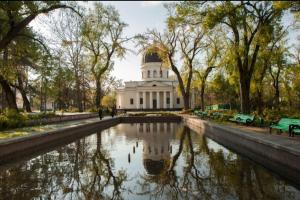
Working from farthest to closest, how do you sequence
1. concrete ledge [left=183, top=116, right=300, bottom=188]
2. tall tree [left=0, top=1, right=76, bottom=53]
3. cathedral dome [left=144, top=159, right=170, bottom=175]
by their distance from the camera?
1. tall tree [left=0, top=1, right=76, bottom=53]
2. cathedral dome [left=144, top=159, right=170, bottom=175]
3. concrete ledge [left=183, top=116, right=300, bottom=188]

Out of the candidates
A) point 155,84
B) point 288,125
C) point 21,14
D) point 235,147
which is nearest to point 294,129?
point 288,125

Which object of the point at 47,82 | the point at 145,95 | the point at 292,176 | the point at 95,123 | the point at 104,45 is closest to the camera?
the point at 292,176

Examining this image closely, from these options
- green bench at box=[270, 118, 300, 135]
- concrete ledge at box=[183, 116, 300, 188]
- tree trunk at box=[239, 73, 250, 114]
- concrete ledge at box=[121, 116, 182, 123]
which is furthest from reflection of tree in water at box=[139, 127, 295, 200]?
concrete ledge at box=[121, 116, 182, 123]

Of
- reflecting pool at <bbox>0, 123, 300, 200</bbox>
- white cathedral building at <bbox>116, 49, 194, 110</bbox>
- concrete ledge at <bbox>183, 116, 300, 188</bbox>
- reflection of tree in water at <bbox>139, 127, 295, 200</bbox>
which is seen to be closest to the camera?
reflection of tree in water at <bbox>139, 127, 295, 200</bbox>

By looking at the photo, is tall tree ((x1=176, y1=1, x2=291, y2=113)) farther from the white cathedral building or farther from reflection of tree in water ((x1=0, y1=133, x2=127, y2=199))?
the white cathedral building

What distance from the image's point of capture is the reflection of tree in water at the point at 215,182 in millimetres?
8438

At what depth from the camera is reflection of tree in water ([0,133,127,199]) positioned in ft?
28.9

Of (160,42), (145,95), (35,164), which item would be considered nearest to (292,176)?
(35,164)

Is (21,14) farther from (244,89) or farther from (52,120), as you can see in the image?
(244,89)

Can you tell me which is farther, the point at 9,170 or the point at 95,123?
the point at 95,123

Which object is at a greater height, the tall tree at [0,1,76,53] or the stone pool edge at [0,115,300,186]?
the tall tree at [0,1,76,53]

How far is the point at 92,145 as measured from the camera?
1878 cm

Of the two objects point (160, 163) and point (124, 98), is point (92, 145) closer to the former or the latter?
point (160, 163)

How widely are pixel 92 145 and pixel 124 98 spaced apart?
76.0m
